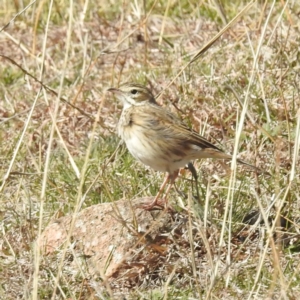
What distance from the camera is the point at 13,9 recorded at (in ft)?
33.7

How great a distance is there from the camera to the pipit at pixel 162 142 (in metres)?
6.18

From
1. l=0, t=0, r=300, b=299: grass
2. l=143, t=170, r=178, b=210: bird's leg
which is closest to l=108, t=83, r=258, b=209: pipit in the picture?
l=143, t=170, r=178, b=210: bird's leg

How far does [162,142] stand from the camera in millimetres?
6273

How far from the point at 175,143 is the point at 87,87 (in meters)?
2.32

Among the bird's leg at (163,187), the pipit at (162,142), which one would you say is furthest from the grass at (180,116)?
the pipit at (162,142)

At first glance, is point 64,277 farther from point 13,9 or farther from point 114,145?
point 13,9

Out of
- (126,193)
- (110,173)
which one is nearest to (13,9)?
(110,173)

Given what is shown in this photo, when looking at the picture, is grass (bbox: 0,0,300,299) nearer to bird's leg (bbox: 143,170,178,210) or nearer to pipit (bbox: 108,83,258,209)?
bird's leg (bbox: 143,170,178,210)

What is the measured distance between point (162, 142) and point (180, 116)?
132 centimetres

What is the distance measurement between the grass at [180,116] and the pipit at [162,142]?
238mm

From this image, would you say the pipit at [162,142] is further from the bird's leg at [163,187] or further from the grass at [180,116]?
the grass at [180,116]

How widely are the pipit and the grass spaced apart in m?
0.24

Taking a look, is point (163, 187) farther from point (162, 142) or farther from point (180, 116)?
point (180, 116)

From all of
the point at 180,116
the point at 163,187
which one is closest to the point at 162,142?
the point at 163,187
